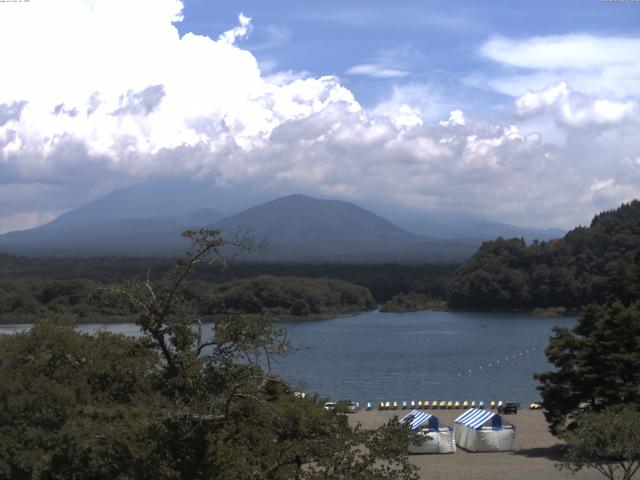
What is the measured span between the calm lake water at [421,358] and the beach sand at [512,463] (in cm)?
323

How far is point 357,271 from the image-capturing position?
98000 mm

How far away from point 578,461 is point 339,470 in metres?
Result: 6.51

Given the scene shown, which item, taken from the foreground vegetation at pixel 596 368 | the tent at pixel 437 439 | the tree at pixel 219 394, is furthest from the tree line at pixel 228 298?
the tree at pixel 219 394

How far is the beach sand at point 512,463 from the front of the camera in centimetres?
1584

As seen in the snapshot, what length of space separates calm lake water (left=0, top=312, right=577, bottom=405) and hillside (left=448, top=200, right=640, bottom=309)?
641 cm

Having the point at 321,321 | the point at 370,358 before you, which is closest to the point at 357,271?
the point at 321,321

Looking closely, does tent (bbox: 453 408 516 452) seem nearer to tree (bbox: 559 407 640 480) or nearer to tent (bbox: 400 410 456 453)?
tent (bbox: 400 410 456 453)

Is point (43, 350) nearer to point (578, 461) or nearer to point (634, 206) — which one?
point (578, 461)

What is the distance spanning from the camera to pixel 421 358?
141 ft

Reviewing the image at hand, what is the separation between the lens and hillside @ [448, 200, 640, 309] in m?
73.1

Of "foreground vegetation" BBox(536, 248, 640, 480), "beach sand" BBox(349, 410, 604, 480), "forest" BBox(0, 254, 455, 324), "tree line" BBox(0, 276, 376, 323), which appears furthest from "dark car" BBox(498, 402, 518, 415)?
"tree line" BBox(0, 276, 376, 323)

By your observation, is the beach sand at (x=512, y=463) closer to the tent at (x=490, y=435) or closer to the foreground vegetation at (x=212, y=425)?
the tent at (x=490, y=435)

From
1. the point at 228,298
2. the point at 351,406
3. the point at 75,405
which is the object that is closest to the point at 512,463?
the point at 351,406

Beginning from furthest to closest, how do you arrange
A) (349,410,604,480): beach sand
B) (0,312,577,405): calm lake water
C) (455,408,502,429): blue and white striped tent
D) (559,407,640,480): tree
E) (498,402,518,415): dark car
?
(0,312,577,405): calm lake water, (498,402,518,415): dark car, (455,408,502,429): blue and white striped tent, (349,410,604,480): beach sand, (559,407,640,480): tree
